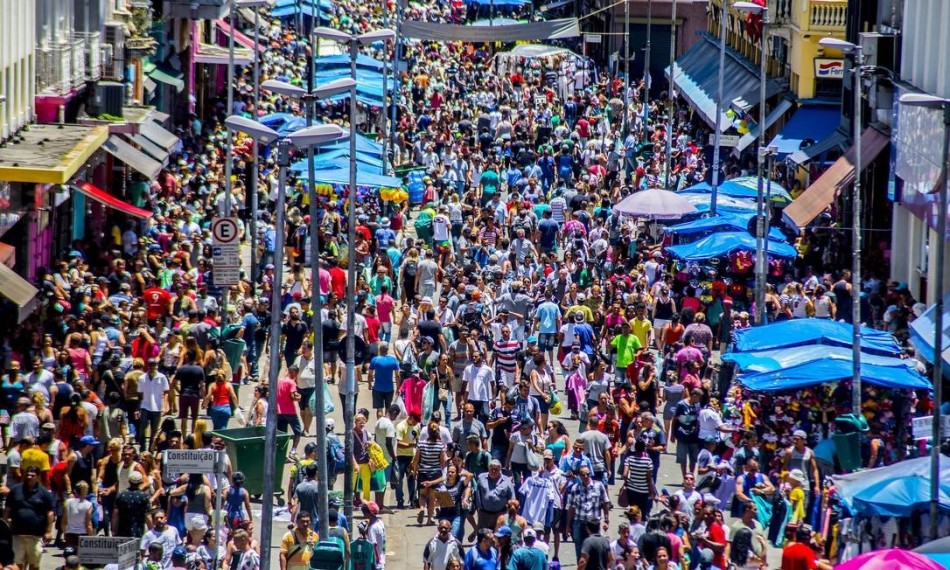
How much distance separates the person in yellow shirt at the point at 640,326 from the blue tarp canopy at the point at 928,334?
13.0 ft

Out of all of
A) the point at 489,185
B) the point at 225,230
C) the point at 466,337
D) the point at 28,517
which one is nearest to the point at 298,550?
the point at 28,517

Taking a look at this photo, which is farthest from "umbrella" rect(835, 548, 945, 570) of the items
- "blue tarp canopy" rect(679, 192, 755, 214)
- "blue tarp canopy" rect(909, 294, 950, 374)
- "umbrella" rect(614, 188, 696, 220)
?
"blue tarp canopy" rect(679, 192, 755, 214)

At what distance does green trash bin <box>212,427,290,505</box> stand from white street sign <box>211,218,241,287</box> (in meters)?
6.84

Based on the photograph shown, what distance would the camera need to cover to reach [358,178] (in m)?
40.8

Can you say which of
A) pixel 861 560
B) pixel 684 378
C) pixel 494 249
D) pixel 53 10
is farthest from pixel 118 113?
pixel 861 560

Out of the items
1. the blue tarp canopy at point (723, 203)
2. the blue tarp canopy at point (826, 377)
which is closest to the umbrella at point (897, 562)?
Answer: the blue tarp canopy at point (826, 377)

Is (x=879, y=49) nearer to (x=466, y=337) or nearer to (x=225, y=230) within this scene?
(x=466, y=337)

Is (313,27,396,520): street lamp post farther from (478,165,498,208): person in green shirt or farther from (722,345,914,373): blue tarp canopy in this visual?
(478,165,498,208): person in green shirt

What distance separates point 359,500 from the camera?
2417 centimetres

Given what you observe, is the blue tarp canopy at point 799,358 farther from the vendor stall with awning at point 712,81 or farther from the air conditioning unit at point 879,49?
the vendor stall with awning at point 712,81

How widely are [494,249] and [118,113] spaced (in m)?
7.93

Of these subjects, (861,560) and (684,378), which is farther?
(684,378)

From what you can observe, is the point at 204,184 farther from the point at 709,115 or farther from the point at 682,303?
the point at 709,115

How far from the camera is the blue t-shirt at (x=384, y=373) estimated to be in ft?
92.5
